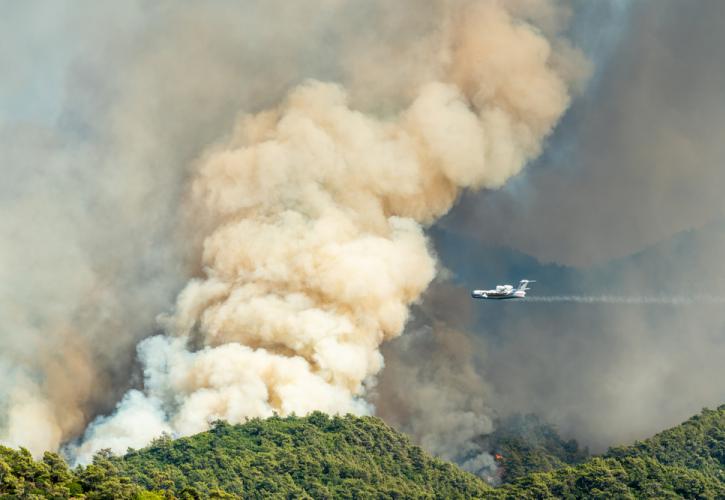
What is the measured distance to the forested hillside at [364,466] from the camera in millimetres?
82125

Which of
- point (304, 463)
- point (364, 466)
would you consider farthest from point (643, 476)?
point (304, 463)

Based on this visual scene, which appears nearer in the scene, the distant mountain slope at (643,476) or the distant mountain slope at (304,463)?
the distant mountain slope at (643,476)

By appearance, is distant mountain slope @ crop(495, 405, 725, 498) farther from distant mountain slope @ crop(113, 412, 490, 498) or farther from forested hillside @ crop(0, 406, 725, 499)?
distant mountain slope @ crop(113, 412, 490, 498)

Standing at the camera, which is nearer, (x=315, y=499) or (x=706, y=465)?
(x=315, y=499)

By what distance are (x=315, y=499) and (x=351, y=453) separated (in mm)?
7682

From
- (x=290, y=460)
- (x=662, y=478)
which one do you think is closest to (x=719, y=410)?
(x=662, y=478)

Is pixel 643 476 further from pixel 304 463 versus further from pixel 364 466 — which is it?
pixel 304 463

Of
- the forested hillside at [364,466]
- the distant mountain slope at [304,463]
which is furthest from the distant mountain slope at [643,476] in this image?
the distant mountain slope at [304,463]

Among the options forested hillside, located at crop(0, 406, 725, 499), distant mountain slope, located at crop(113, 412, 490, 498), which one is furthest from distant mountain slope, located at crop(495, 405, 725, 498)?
distant mountain slope, located at crop(113, 412, 490, 498)

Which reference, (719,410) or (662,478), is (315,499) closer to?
(662,478)

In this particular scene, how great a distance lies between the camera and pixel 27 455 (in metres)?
65.3

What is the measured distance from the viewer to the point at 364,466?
291 ft

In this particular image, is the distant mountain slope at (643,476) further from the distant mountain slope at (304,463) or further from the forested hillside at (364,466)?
the distant mountain slope at (304,463)

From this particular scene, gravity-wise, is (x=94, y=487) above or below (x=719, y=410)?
below
